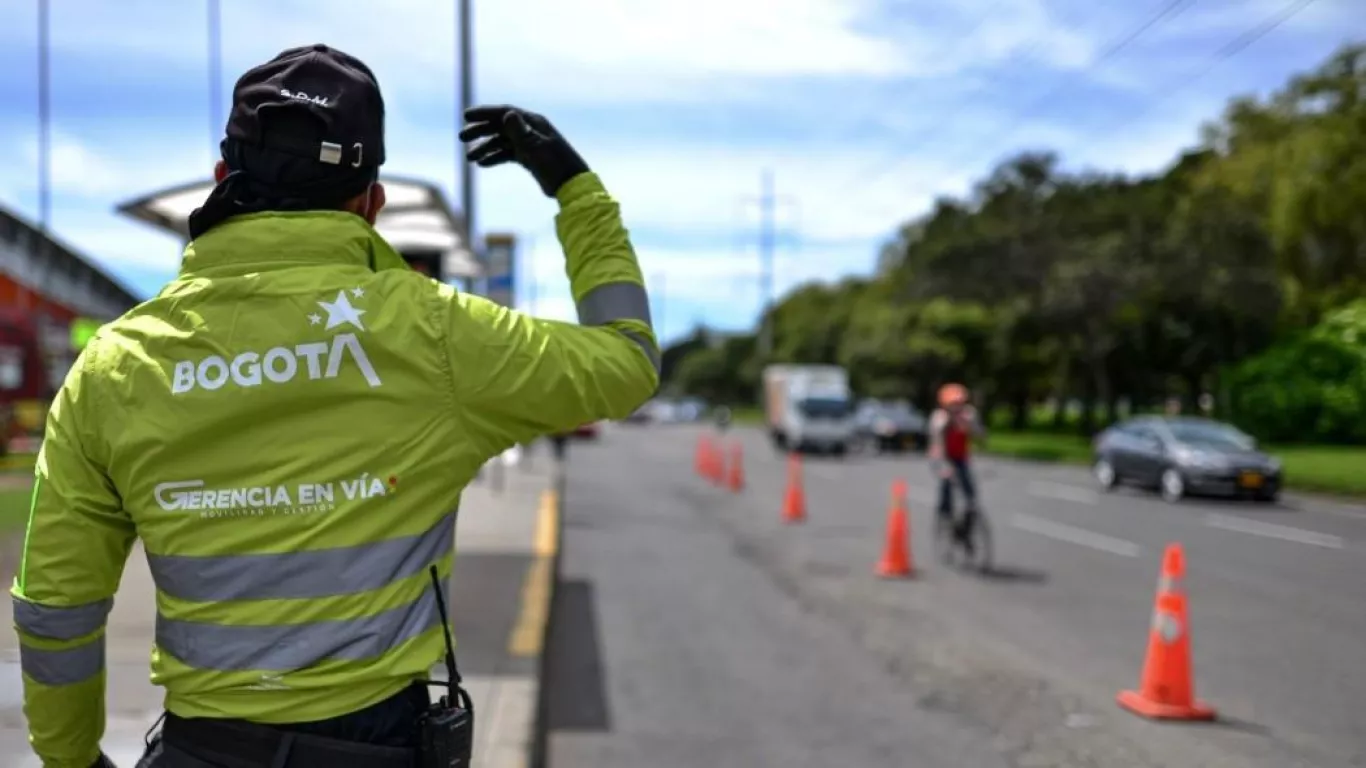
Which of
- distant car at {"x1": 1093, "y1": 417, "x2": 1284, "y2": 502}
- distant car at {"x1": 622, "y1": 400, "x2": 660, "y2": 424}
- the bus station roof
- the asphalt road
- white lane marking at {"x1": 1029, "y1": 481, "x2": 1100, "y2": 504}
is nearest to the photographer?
the asphalt road

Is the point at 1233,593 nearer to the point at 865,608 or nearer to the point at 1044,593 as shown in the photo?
the point at 1044,593

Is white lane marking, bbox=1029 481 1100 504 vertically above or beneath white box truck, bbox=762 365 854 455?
beneath

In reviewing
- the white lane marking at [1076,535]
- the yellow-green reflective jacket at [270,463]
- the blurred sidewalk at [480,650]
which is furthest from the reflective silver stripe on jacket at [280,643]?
the white lane marking at [1076,535]

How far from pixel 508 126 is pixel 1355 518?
63.1 ft

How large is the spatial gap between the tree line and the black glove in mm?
31261

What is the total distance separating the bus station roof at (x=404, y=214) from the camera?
8828 mm

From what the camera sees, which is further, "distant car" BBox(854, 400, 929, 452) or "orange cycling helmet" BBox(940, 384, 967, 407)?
"distant car" BBox(854, 400, 929, 452)

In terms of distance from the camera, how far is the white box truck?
128 feet

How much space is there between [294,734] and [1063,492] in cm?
2292

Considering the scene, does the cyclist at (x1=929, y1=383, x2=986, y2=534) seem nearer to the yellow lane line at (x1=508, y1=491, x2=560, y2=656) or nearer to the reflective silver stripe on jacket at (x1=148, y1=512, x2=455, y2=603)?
the yellow lane line at (x1=508, y1=491, x2=560, y2=656)

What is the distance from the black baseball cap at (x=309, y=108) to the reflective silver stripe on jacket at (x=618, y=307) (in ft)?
1.40

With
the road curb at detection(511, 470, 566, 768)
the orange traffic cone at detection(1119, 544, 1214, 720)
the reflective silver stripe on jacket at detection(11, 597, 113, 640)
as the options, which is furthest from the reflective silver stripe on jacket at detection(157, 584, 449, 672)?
the orange traffic cone at detection(1119, 544, 1214, 720)

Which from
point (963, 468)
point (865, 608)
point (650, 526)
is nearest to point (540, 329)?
point (865, 608)

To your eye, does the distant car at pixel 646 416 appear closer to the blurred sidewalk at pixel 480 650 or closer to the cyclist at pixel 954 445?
the cyclist at pixel 954 445
